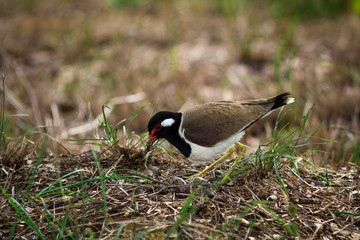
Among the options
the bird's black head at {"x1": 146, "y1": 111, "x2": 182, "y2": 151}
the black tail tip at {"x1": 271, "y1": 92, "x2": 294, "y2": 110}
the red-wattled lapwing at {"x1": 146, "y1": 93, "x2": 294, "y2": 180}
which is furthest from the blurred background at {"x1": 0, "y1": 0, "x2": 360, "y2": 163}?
the bird's black head at {"x1": 146, "y1": 111, "x2": 182, "y2": 151}

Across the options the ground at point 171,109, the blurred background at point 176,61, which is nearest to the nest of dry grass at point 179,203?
the ground at point 171,109

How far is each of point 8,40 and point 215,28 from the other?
15.9ft

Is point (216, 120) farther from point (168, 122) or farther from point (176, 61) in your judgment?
point (176, 61)

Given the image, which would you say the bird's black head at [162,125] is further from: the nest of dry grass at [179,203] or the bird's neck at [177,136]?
the nest of dry grass at [179,203]

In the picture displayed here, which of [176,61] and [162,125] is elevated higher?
[162,125]

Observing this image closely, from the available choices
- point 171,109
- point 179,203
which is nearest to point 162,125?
point 179,203

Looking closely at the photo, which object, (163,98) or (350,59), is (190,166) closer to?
(163,98)

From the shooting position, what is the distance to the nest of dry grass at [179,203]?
2.39 m

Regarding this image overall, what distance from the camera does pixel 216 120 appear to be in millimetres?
3219

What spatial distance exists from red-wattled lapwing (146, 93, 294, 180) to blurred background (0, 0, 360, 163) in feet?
3.77

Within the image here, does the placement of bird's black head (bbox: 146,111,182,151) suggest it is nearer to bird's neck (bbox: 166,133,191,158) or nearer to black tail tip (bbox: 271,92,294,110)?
bird's neck (bbox: 166,133,191,158)

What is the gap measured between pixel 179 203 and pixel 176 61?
4.72m

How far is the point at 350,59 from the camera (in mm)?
6363

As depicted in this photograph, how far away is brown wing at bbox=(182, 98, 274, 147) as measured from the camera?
318 cm
